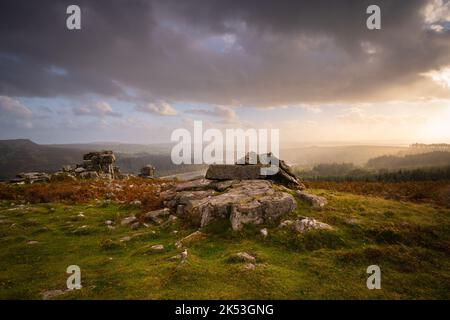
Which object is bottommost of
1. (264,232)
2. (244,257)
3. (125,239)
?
(125,239)

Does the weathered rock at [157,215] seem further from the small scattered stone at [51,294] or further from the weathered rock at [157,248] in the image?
the small scattered stone at [51,294]

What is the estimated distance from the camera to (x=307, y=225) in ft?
50.4

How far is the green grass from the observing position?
1004cm

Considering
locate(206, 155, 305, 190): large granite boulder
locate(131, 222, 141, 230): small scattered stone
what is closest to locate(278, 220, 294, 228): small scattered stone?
locate(206, 155, 305, 190): large granite boulder

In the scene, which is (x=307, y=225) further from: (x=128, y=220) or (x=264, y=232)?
(x=128, y=220)

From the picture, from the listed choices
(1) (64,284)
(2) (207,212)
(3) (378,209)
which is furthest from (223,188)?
(1) (64,284)

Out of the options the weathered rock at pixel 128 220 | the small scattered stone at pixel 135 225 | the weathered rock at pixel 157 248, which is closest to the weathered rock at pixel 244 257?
the weathered rock at pixel 157 248

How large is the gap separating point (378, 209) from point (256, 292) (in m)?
13.9

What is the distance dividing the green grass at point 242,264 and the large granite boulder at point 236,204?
75 cm

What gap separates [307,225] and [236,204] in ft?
14.9

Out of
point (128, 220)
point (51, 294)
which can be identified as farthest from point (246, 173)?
point (51, 294)
